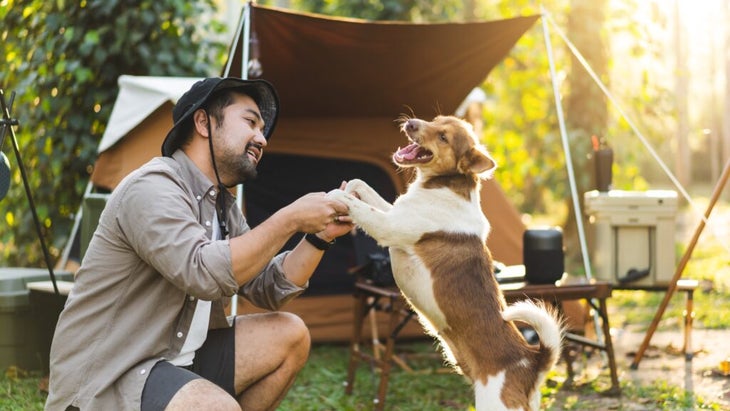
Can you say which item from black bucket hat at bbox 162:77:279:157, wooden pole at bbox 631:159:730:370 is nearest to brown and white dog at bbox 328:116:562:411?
black bucket hat at bbox 162:77:279:157

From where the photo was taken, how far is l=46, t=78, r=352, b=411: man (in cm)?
253

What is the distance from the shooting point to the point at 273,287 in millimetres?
3072

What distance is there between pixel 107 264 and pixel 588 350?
13.5 feet

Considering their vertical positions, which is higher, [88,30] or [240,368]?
[88,30]

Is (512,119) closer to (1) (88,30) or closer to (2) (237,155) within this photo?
(1) (88,30)

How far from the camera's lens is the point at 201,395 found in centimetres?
253

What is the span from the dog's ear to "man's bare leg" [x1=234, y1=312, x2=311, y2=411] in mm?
873

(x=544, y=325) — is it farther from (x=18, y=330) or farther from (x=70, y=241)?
(x=70, y=241)

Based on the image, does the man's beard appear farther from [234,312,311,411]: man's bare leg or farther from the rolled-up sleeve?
[234,312,311,411]: man's bare leg

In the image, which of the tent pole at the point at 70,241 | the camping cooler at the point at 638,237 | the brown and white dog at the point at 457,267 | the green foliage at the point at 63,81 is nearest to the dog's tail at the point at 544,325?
the brown and white dog at the point at 457,267

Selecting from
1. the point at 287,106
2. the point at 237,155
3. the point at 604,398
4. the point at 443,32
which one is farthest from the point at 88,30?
the point at 604,398

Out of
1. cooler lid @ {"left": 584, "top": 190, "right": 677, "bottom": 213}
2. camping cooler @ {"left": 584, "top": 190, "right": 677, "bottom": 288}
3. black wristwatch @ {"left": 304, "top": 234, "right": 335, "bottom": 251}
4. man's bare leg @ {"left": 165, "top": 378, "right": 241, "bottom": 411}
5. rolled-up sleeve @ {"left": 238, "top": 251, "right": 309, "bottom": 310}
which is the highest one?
black wristwatch @ {"left": 304, "top": 234, "right": 335, "bottom": 251}

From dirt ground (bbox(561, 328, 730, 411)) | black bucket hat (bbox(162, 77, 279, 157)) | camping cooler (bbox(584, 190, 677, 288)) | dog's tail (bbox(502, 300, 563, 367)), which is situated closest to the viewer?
black bucket hat (bbox(162, 77, 279, 157))

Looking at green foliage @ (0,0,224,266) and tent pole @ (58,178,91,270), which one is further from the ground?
green foliage @ (0,0,224,266)
